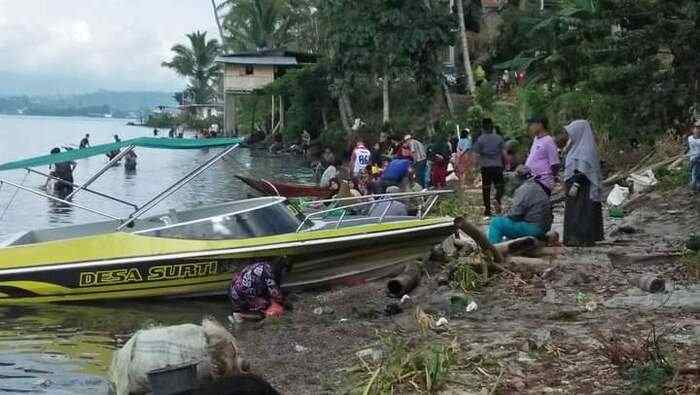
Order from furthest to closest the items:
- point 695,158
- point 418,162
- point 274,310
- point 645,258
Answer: point 418,162 → point 695,158 → point 274,310 → point 645,258

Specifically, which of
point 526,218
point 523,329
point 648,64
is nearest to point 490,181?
point 526,218

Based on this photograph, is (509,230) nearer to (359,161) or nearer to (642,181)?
(642,181)

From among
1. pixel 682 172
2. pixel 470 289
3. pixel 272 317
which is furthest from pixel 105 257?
pixel 682 172

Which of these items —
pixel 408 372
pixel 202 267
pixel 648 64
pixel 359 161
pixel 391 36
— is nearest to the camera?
pixel 408 372

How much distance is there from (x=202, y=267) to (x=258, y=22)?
58961 millimetres

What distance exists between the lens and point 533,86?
30.4 metres

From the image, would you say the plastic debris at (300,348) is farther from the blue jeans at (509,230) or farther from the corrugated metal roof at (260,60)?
the corrugated metal roof at (260,60)

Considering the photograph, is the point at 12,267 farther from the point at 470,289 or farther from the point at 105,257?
the point at 470,289

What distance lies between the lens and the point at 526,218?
1241 centimetres

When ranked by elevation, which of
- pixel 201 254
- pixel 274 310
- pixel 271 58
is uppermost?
pixel 271 58

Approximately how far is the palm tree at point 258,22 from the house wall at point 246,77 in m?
4.75

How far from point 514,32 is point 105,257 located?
34.0 meters

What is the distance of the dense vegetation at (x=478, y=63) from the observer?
909cm

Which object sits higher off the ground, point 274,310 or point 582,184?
point 582,184
